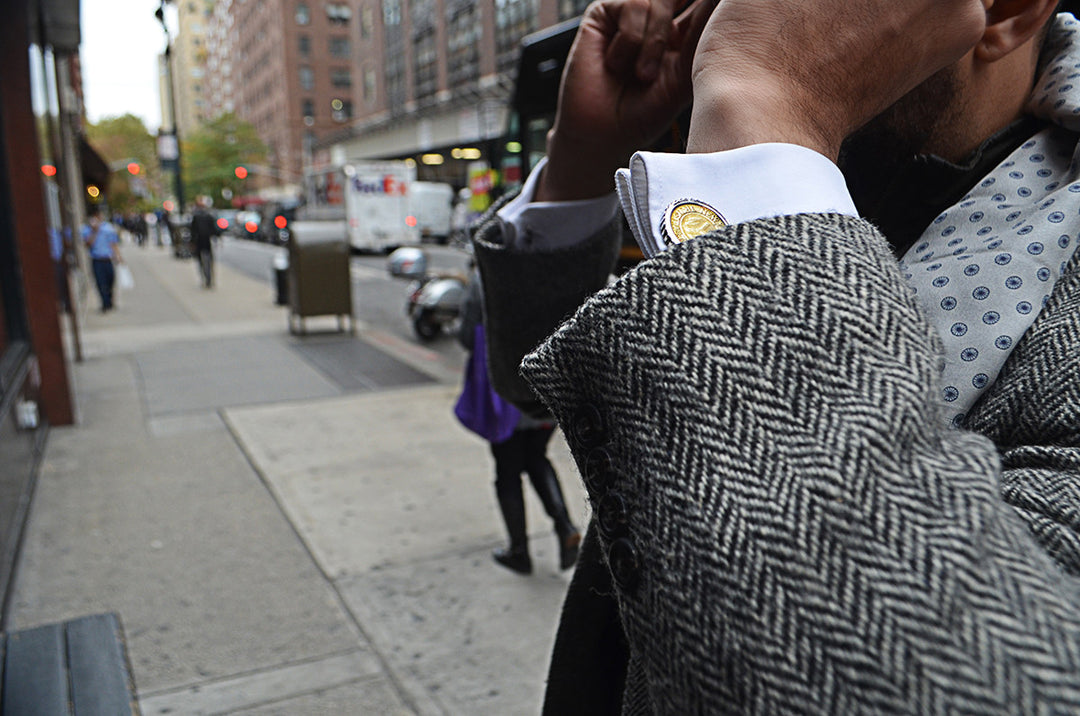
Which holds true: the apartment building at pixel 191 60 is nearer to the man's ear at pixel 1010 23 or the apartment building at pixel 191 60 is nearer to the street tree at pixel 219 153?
the street tree at pixel 219 153

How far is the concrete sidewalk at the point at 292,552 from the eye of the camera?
324cm

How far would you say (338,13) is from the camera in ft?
268

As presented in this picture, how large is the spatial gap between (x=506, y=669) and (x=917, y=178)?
2.84 meters

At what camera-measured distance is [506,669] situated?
333 cm

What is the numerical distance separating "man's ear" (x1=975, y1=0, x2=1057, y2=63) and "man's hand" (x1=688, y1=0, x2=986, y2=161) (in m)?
0.12

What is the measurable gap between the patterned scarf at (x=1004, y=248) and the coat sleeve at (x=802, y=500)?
0.16 metres

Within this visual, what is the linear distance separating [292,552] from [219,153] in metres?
79.9

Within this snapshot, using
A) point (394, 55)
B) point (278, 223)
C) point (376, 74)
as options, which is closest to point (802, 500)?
point (278, 223)

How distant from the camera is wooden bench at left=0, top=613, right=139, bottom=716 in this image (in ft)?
5.77

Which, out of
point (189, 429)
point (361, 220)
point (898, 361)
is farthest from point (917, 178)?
point (361, 220)

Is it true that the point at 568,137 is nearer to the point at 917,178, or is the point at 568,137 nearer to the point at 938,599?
the point at 917,178

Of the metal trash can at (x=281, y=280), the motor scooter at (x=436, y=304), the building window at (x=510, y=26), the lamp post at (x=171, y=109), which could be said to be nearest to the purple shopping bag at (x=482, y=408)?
the motor scooter at (x=436, y=304)

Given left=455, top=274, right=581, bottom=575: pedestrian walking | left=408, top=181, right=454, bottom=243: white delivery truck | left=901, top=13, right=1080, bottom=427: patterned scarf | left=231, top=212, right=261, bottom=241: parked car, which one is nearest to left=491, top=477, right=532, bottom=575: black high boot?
left=455, top=274, right=581, bottom=575: pedestrian walking

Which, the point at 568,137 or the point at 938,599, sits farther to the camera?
the point at 568,137
